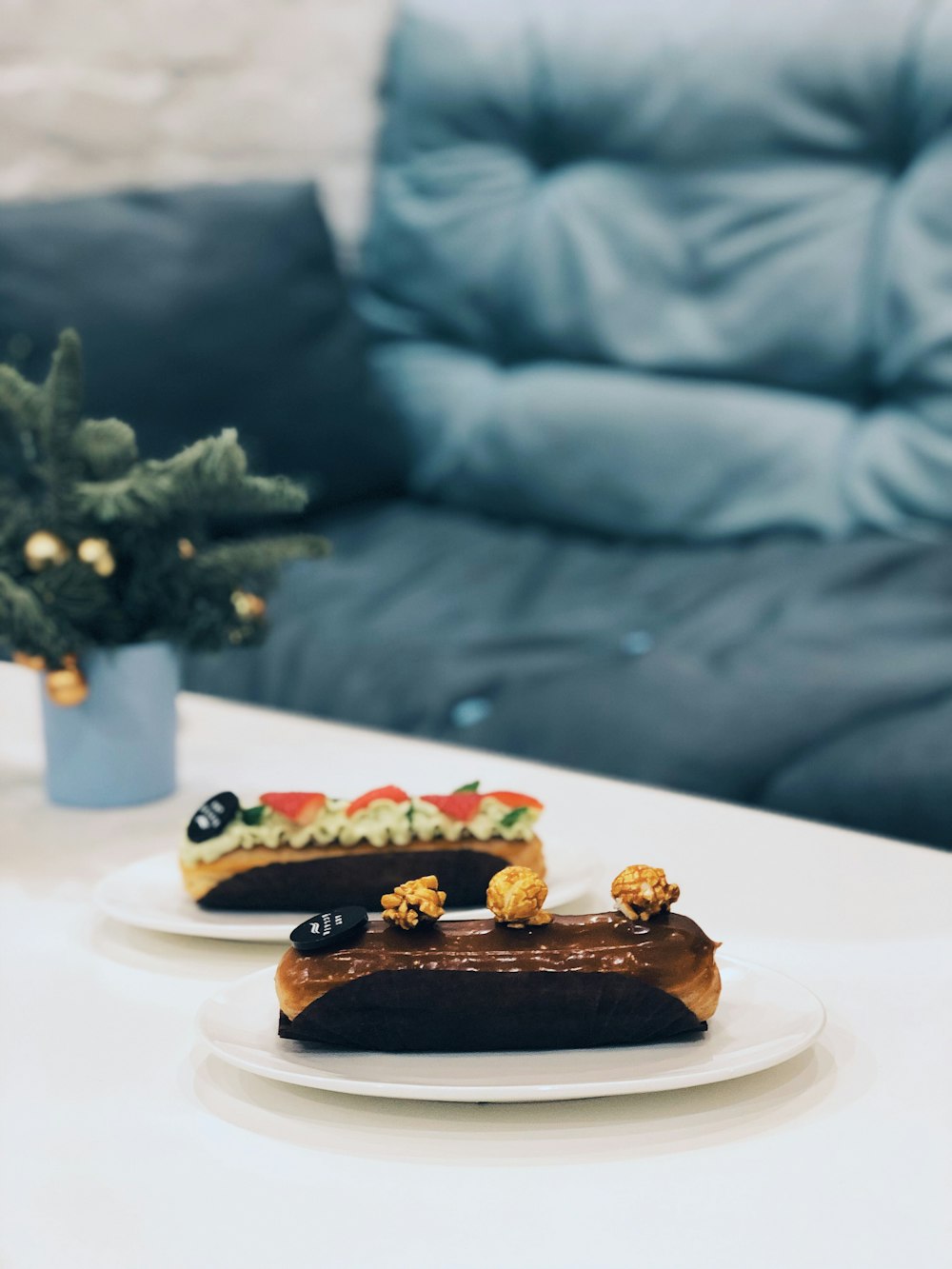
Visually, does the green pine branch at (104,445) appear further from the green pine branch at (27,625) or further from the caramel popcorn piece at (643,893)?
the caramel popcorn piece at (643,893)

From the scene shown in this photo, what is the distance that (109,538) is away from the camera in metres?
0.86

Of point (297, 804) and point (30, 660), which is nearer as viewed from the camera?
point (297, 804)

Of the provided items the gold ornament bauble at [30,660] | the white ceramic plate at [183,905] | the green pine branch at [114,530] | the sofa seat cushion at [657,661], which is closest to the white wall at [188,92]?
the sofa seat cushion at [657,661]

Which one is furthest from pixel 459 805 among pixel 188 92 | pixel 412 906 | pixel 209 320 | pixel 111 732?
pixel 188 92

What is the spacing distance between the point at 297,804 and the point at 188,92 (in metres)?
1.73

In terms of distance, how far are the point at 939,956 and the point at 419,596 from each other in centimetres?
103

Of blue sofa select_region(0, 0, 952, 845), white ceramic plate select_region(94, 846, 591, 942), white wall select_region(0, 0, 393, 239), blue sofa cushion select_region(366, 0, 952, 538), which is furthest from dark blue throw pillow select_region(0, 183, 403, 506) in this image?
white ceramic plate select_region(94, 846, 591, 942)

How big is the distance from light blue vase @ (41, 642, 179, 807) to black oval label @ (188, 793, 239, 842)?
189 mm

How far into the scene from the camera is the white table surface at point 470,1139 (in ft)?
1.47

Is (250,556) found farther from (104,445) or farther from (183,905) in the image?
(183,905)

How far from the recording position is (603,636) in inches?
58.2

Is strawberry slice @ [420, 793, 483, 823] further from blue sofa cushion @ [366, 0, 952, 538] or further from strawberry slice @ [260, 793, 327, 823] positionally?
blue sofa cushion @ [366, 0, 952, 538]

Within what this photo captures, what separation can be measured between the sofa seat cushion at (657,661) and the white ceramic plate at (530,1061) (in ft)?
2.15

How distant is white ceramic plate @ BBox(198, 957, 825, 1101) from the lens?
1.64ft
